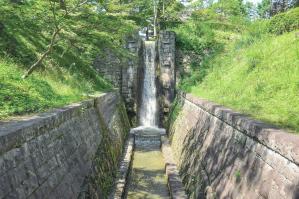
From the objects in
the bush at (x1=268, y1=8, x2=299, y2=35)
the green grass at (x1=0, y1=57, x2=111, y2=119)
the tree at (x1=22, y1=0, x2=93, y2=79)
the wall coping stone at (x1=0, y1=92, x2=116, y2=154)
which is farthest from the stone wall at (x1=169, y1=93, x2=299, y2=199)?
the bush at (x1=268, y1=8, x2=299, y2=35)

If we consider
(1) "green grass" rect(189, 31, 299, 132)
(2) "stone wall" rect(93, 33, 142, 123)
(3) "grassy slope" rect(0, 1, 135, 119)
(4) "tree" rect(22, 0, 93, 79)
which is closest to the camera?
(1) "green grass" rect(189, 31, 299, 132)

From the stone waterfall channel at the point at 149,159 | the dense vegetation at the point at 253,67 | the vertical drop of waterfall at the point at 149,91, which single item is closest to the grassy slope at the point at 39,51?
the stone waterfall channel at the point at 149,159

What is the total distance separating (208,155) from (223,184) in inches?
82.4

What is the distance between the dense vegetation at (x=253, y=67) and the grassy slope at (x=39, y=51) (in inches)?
185

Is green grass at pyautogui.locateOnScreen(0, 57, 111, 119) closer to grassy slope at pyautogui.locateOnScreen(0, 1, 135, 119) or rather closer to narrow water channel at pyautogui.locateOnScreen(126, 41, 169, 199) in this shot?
grassy slope at pyautogui.locateOnScreen(0, 1, 135, 119)

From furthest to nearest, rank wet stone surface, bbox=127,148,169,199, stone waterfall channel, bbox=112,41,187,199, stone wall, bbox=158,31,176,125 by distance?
stone wall, bbox=158,31,176,125 < wet stone surface, bbox=127,148,169,199 < stone waterfall channel, bbox=112,41,187,199

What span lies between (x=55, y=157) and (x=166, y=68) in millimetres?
17701

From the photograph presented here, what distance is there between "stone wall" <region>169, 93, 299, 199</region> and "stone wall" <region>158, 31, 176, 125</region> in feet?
38.5

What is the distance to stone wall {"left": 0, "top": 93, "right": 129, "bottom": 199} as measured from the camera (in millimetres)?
4285

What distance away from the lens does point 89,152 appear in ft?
29.0

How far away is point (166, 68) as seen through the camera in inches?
915

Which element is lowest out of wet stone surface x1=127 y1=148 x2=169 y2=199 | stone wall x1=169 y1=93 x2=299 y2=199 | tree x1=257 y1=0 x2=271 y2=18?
wet stone surface x1=127 y1=148 x2=169 y2=199

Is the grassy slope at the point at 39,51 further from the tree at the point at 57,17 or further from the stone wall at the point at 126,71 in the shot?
the stone wall at the point at 126,71

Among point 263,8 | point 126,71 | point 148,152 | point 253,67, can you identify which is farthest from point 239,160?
point 263,8
